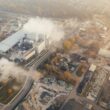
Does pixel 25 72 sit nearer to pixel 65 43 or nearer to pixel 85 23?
pixel 65 43

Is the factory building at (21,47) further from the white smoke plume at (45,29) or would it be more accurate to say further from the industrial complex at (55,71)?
the white smoke plume at (45,29)

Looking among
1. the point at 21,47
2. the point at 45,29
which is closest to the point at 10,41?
the point at 21,47

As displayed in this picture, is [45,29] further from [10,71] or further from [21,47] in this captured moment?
[10,71]

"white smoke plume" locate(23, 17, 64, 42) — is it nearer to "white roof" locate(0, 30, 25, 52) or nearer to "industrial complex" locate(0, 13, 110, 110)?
"industrial complex" locate(0, 13, 110, 110)

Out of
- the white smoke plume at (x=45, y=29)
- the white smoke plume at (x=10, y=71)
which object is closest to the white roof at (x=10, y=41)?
the white smoke plume at (x=45, y=29)

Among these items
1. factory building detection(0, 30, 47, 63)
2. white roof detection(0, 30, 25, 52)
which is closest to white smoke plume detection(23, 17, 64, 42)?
factory building detection(0, 30, 47, 63)
